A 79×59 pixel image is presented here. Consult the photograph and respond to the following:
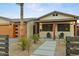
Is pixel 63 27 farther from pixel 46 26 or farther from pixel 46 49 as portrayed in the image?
pixel 46 49

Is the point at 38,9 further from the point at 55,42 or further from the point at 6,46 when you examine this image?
the point at 6,46

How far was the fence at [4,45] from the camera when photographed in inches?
111

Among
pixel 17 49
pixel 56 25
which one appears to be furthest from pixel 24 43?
pixel 56 25

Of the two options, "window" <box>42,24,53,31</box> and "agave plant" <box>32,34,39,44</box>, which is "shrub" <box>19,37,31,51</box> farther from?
"window" <box>42,24,53,31</box>

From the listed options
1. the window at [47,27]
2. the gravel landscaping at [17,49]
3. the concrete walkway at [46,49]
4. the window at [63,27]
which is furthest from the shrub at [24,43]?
the window at [63,27]

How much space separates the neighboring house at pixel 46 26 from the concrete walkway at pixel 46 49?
11cm

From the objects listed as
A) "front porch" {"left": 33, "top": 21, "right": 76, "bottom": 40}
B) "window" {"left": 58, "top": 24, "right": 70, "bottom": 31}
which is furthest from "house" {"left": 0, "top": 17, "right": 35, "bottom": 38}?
"window" {"left": 58, "top": 24, "right": 70, "bottom": 31}

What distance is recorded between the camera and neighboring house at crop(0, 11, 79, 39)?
2.73m

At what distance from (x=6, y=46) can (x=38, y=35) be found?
531 mm

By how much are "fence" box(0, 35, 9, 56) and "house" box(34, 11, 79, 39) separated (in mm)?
488

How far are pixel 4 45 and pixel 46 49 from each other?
2.15 ft

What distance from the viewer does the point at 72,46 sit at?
2.82m

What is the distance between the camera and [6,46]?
2857 mm

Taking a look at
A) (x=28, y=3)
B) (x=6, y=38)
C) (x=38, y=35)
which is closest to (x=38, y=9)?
(x=28, y=3)
